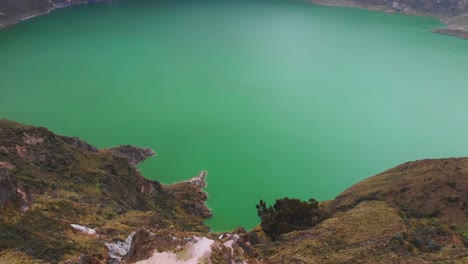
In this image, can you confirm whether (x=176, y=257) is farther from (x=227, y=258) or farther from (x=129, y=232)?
(x=129, y=232)

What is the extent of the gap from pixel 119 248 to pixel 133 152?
2511 cm

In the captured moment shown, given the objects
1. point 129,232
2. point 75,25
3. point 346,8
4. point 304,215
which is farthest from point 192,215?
point 346,8

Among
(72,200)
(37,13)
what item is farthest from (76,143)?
(37,13)

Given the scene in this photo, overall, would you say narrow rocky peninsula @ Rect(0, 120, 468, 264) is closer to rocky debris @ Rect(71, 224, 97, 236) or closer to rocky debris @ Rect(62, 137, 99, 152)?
rocky debris @ Rect(71, 224, 97, 236)

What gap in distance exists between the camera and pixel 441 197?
77.0 feet

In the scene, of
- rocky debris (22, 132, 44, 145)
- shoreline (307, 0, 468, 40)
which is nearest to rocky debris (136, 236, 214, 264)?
rocky debris (22, 132, 44, 145)

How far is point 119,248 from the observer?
726 inches

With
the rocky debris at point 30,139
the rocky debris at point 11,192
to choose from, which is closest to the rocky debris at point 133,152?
the rocky debris at point 30,139

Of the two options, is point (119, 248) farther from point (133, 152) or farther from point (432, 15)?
point (432, 15)

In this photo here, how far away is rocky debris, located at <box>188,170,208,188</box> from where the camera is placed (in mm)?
39219

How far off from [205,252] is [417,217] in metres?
11.9

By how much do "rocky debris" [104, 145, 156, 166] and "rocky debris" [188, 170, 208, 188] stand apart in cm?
585

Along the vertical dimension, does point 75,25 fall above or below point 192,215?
above

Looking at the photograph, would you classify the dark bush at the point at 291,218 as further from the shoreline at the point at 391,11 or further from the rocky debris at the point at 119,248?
the shoreline at the point at 391,11
